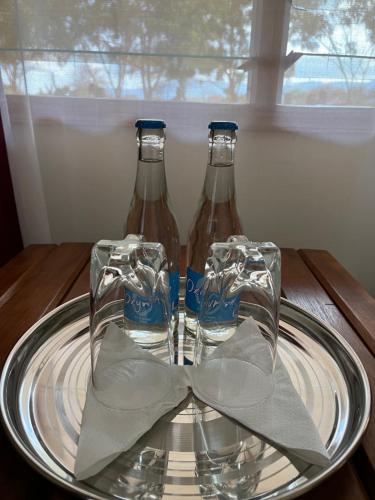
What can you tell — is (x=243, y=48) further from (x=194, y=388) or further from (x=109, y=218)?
(x=194, y=388)

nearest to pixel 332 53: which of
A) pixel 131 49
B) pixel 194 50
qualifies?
pixel 194 50

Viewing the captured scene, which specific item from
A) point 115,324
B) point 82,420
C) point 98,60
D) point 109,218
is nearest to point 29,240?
point 109,218

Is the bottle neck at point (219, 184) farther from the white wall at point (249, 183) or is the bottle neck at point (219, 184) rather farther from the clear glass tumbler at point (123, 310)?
Result: the white wall at point (249, 183)

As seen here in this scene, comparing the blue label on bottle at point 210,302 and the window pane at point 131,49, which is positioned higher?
the window pane at point 131,49

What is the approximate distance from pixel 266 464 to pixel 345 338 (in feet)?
0.84

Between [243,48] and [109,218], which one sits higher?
[243,48]

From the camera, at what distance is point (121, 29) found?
0.82 meters

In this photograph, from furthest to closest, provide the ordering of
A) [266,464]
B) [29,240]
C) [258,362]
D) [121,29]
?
[29,240], [121,29], [258,362], [266,464]

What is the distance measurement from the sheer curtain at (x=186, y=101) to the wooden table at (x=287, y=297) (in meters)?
0.22

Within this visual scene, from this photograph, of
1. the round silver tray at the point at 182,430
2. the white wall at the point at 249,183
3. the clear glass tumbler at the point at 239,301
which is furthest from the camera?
the white wall at the point at 249,183

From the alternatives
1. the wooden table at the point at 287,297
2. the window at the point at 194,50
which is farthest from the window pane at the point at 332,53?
the wooden table at the point at 287,297

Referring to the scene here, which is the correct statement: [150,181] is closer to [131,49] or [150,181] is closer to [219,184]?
[219,184]

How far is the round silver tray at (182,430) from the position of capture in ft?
0.97

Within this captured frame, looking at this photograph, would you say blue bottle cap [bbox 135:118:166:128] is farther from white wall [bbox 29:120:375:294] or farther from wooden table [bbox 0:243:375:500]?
white wall [bbox 29:120:375:294]
